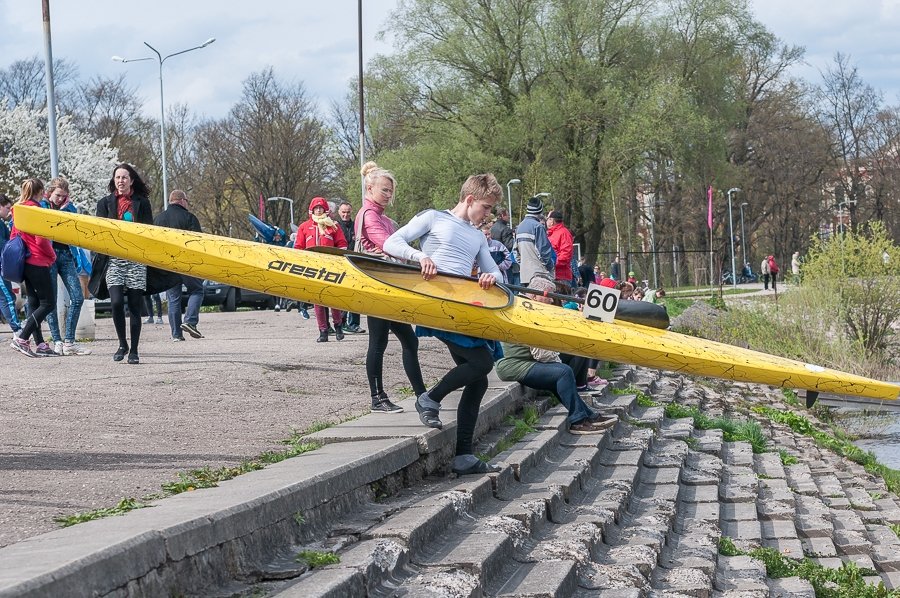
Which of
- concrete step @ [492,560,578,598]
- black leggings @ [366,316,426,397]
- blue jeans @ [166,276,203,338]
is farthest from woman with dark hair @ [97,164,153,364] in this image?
concrete step @ [492,560,578,598]

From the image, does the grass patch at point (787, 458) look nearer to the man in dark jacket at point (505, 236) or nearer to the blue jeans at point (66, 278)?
the man in dark jacket at point (505, 236)

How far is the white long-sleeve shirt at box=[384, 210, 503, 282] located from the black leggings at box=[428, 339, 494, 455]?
1.66ft

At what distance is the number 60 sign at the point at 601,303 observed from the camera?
25.9 feet

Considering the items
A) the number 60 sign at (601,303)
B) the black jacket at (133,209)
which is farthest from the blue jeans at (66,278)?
the number 60 sign at (601,303)

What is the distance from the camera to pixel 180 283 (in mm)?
12484

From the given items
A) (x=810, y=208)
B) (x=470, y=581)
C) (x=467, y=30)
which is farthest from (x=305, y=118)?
(x=470, y=581)

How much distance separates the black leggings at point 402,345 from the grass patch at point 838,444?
7.62 metres

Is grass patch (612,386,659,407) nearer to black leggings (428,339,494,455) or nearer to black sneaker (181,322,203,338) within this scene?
black sneaker (181,322,203,338)

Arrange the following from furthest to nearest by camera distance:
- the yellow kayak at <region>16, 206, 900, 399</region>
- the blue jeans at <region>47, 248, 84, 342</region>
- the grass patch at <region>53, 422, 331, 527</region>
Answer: the blue jeans at <region>47, 248, 84, 342</region> < the yellow kayak at <region>16, 206, 900, 399</region> < the grass patch at <region>53, 422, 331, 527</region>

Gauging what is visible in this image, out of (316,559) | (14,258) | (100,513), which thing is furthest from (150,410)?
(14,258)

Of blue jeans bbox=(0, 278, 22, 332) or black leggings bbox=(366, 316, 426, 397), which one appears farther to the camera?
blue jeans bbox=(0, 278, 22, 332)

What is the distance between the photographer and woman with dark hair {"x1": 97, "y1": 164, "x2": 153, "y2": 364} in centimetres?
1055

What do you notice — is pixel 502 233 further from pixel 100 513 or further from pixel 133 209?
pixel 100 513

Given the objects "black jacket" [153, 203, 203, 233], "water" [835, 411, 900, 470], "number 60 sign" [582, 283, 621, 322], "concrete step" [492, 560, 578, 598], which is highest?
"black jacket" [153, 203, 203, 233]
